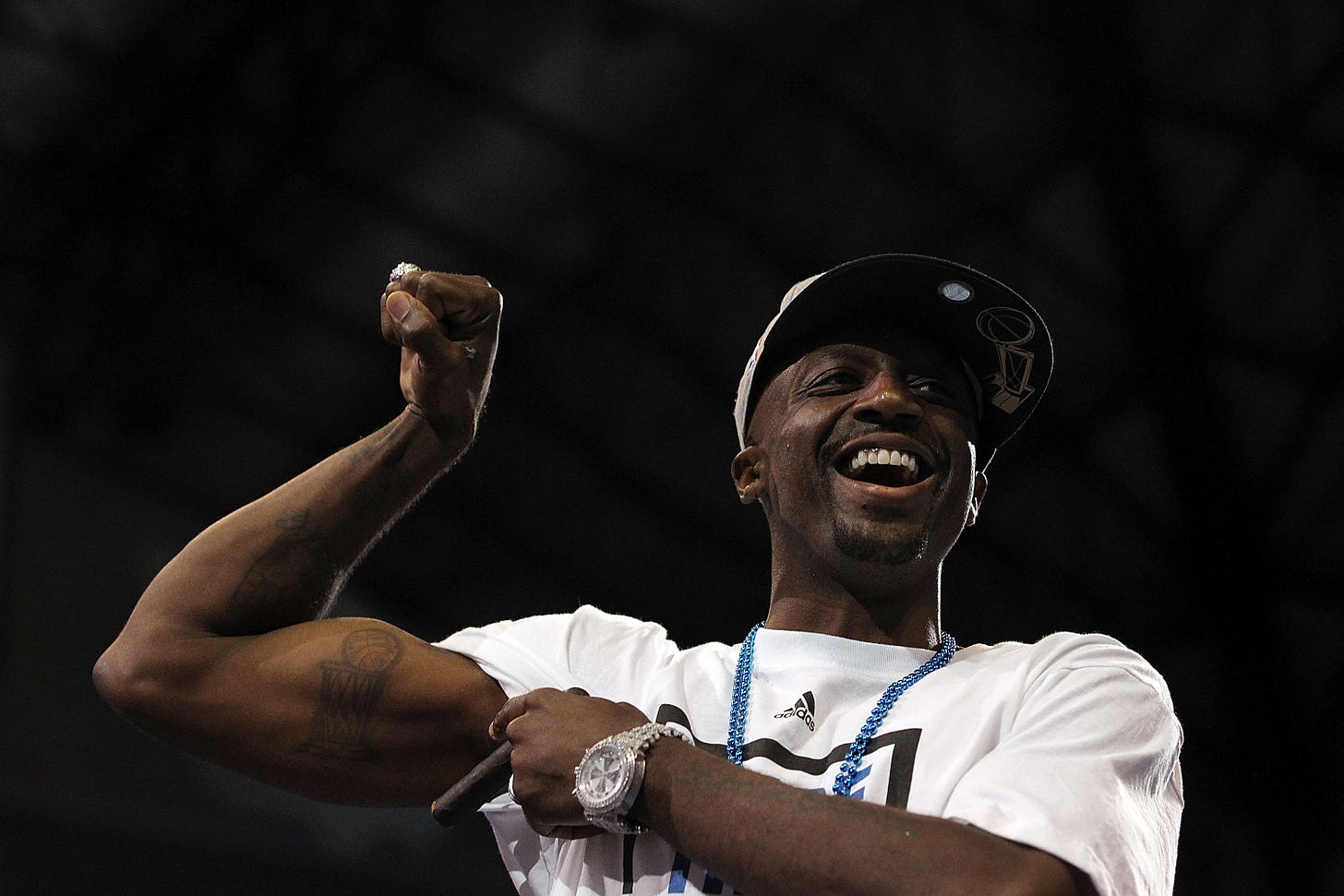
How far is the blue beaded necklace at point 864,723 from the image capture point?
1.38 m

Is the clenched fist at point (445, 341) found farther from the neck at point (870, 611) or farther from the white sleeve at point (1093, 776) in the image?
the white sleeve at point (1093, 776)

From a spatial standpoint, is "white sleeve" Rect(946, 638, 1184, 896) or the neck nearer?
"white sleeve" Rect(946, 638, 1184, 896)

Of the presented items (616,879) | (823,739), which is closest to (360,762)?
(616,879)

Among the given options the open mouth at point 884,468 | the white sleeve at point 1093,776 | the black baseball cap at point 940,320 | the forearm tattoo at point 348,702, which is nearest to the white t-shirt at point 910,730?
the white sleeve at point 1093,776

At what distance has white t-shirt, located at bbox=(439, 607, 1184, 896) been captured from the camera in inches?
46.6

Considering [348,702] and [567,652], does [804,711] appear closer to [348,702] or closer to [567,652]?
[567,652]

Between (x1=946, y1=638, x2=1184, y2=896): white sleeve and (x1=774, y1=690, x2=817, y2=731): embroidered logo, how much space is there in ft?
0.78

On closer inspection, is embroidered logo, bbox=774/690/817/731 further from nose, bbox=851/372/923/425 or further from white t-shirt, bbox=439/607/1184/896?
nose, bbox=851/372/923/425

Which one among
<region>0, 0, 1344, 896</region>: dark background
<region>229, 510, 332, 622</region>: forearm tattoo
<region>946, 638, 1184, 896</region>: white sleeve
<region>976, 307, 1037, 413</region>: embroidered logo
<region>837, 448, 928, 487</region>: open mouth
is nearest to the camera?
<region>946, 638, 1184, 896</region>: white sleeve

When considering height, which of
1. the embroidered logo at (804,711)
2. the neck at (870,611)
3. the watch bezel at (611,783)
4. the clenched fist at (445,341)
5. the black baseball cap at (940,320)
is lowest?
A: the watch bezel at (611,783)

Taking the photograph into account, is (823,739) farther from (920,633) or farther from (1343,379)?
(1343,379)

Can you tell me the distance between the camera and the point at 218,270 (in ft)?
10.3

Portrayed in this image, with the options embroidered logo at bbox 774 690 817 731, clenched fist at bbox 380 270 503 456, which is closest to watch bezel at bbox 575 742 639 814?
embroidered logo at bbox 774 690 817 731

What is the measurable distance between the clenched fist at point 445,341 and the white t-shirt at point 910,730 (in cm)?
29
